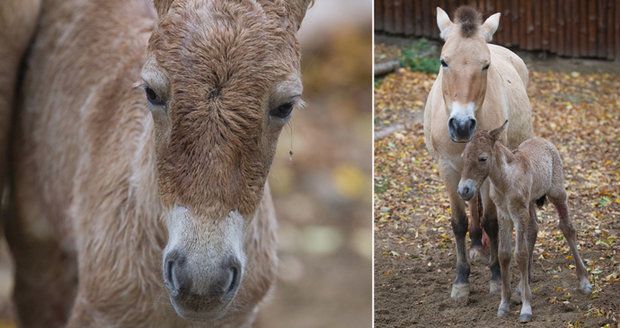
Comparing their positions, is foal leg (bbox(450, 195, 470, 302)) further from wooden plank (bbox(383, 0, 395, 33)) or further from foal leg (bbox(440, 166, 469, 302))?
wooden plank (bbox(383, 0, 395, 33))

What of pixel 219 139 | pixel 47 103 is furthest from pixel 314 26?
pixel 219 139

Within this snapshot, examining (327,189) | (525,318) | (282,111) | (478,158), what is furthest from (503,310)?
(327,189)

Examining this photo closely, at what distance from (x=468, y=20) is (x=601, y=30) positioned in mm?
451

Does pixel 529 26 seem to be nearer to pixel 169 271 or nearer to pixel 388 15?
pixel 388 15

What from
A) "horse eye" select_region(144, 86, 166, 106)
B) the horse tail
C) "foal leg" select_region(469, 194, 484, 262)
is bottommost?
"foal leg" select_region(469, 194, 484, 262)

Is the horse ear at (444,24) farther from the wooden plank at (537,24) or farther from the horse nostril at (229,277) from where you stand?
the horse nostril at (229,277)

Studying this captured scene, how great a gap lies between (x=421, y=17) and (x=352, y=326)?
1.21 meters

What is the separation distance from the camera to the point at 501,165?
2.02 meters

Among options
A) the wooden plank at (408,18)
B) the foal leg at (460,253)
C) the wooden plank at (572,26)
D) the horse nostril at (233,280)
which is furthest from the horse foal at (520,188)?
the horse nostril at (233,280)

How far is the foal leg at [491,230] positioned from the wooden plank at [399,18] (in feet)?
1.91

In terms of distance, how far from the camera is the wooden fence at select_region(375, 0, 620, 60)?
2.27 meters

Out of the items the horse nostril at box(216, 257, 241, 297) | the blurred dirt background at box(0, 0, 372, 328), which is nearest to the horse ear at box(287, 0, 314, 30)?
the horse nostril at box(216, 257, 241, 297)

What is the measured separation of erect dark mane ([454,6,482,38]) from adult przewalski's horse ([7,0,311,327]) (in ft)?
2.27

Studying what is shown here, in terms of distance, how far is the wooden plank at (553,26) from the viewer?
2336 millimetres
